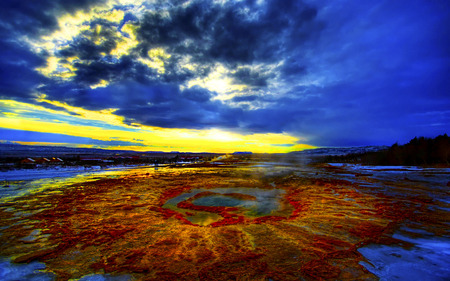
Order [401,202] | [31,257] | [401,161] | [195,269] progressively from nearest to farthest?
[195,269] < [31,257] < [401,202] < [401,161]

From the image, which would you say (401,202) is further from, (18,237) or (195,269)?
(18,237)

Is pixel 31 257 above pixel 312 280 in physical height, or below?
below

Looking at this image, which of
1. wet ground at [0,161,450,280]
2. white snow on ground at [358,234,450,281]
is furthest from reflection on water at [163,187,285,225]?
white snow on ground at [358,234,450,281]

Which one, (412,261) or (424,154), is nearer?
(412,261)

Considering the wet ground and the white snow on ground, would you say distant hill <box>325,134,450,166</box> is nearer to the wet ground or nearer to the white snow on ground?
the wet ground

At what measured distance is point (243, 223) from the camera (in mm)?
7840

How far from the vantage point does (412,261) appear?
480 cm

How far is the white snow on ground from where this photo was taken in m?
4.20

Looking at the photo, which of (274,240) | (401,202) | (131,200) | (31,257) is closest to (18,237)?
(31,257)

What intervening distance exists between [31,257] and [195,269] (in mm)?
4695

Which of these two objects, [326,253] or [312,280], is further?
[326,253]

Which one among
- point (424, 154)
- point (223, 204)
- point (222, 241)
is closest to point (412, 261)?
point (222, 241)

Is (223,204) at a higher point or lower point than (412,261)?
lower

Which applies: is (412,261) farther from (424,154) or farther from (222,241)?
(424,154)
